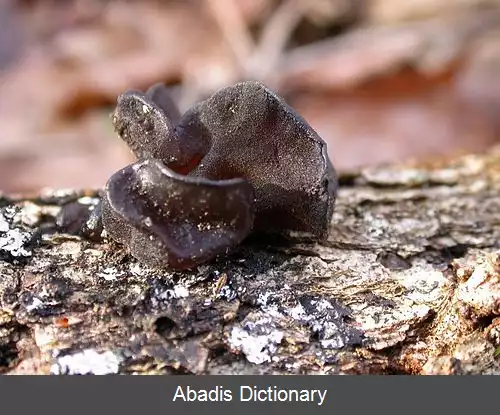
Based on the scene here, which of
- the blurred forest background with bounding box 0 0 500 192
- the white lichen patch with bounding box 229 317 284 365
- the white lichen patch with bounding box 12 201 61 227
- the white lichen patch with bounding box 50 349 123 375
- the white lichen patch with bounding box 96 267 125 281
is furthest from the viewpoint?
the blurred forest background with bounding box 0 0 500 192

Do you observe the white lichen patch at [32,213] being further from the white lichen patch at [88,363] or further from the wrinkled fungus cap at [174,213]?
the white lichen patch at [88,363]

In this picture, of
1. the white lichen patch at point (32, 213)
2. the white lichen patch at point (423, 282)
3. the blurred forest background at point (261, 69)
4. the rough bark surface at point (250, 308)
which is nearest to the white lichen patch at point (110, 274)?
the rough bark surface at point (250, 308)

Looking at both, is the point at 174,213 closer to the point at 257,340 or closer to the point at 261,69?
the point at 257,340

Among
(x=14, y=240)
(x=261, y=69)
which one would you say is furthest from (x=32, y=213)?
(x=261, y=69)

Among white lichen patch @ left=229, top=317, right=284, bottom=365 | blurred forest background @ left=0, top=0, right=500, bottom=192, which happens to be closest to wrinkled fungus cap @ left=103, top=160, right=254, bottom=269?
white lichen patch @ left=229, top=317, right=284, bottom=365

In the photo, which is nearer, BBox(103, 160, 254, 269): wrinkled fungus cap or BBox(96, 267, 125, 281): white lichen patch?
BBox(103, 160, 254, 269): wrinkled fungus cap

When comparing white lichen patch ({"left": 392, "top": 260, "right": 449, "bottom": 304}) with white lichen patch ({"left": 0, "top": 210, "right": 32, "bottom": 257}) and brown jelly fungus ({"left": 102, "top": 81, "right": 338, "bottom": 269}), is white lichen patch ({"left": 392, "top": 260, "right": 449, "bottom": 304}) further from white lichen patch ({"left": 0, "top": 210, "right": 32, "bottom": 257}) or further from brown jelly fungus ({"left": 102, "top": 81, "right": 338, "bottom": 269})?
white lichen patch ({"left": 0, "top": 210, "right": 32, "bottom": 257})
